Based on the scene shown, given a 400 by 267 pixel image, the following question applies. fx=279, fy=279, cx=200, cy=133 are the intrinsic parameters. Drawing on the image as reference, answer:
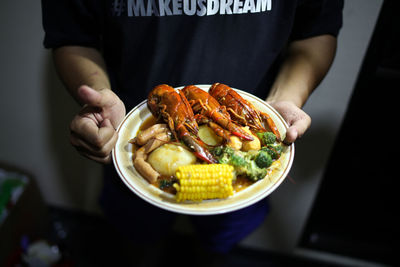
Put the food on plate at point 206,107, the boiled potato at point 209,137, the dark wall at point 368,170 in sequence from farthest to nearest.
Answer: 1. the dark wall at point 368,170
2. the food on plate at point 206,107
3. the boiled potato at point 209,137

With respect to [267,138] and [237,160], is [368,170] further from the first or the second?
[237,160]

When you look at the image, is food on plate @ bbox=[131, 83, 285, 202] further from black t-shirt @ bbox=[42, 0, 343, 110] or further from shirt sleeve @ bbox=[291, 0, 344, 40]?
shirt sleeve @ bbox=[291, 0, 344, 40]

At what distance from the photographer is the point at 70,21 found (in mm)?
1877

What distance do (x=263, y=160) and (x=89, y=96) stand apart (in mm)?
970

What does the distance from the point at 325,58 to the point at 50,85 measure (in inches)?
98.7

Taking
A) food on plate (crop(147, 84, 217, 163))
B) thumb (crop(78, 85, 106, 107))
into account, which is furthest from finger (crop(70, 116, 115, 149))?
food on plate (crop(147, 84, 217, 163))

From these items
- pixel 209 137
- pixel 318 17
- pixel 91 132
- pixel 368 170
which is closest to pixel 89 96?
pixel 91 132

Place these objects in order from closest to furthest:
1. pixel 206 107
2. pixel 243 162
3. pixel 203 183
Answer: pixel 203 183, pixel 243 162, pixel 206 107

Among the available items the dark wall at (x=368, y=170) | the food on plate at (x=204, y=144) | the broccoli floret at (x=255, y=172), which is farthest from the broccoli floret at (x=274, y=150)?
the dark wall at (x=368, y=170)

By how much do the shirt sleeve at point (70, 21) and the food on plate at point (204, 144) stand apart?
2.12 ft

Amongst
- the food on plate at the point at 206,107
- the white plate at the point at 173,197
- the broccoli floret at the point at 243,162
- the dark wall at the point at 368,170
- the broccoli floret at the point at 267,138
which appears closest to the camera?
the white plate at the point at 173,197

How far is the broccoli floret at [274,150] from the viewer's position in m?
1.55

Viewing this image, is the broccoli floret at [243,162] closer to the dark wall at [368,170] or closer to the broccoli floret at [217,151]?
the broccoli floret at [217,151]

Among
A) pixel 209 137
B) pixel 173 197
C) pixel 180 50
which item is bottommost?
pixel 173 197
